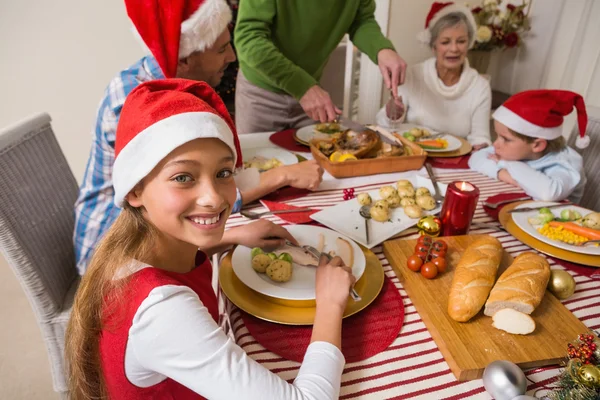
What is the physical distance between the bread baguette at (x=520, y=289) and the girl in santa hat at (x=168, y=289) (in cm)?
27

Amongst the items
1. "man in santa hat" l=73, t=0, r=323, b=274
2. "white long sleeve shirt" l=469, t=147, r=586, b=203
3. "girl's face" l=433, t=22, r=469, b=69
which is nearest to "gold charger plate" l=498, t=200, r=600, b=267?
"white long sleeve shirt" l=469, t=147, r=586, b=203

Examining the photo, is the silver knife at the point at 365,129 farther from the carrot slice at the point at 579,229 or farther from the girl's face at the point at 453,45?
the girl's face at the point at 453,45

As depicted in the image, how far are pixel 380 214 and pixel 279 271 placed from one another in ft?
1.24

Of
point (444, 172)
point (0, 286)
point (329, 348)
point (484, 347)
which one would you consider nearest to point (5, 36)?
point (0, 286)

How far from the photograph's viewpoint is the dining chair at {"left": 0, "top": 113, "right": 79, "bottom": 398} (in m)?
1.08

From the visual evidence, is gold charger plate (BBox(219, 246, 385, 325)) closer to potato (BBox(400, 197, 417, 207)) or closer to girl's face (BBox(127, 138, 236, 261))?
girl's face (BBox(127, 138, 236, 261))

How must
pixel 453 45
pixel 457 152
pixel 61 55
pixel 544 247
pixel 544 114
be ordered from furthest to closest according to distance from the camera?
pixel 61 55 → pixel 453 45 → pixel 457 152 → pixel 544 114 → pixel 544 247

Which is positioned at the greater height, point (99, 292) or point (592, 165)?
point (99, 292)

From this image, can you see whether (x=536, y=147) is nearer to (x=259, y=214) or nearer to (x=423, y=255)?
(x=423, y=255)

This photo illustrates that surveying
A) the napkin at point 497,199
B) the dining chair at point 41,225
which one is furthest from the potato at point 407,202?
the dining chair at point 41,225

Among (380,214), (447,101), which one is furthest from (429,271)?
(447,101)

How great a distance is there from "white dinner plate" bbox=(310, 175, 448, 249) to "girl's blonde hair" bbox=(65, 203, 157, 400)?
48 centimetres

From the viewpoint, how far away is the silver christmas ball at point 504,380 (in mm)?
626

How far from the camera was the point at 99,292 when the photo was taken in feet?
2.36
